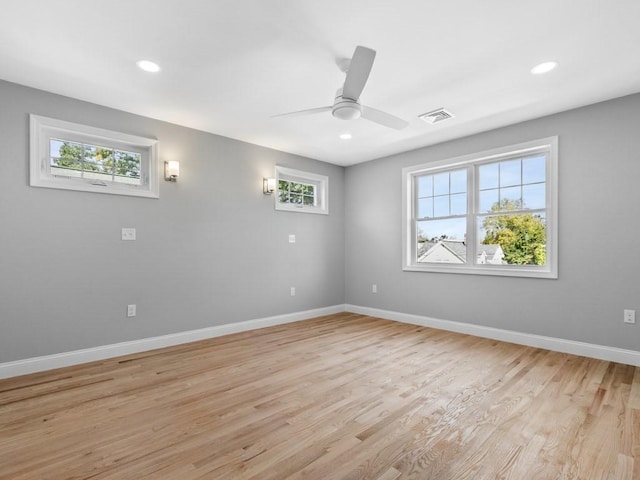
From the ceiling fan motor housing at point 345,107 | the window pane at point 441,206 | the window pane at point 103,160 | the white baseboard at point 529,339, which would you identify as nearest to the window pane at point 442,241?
the window pane at point 441,206

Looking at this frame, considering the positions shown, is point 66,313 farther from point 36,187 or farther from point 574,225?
point 574,225

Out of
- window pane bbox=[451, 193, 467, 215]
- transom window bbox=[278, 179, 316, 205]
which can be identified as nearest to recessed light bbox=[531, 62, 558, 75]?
window pane bbox=[451, 193, 467, 215]

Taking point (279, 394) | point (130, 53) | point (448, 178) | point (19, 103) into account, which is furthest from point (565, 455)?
point (19, 103)

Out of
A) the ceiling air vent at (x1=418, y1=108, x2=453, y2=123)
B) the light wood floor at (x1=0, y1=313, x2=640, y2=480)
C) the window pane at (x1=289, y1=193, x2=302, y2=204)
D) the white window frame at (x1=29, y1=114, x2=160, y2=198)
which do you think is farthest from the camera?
the window pane at (x1=289, y1=193, x2=302, y2=204)

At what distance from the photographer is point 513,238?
161 inches

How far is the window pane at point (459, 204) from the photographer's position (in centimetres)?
453

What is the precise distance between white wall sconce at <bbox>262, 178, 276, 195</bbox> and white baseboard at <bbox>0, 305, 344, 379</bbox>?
1.87m

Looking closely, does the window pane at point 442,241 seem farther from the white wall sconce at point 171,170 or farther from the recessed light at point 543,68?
the white wall sconce at point 171,170

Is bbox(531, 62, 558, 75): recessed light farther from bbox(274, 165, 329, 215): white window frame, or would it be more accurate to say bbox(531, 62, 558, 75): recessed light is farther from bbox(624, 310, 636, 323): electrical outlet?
bbox(274, 165, 329, 215): white window frame

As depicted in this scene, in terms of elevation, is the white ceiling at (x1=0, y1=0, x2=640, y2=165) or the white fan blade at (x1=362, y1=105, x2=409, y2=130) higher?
the white ceiling at (x1=0, y1=0, x2=640, y2=165)

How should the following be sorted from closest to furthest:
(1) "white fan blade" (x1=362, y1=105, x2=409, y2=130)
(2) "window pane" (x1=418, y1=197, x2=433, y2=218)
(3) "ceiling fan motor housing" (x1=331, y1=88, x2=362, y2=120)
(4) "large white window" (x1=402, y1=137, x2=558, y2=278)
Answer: (3) "ceiling fan motor housing" (x1=331, y1=88, x2=362, y2=120) < (1) "white fan blade" (x1=362, y1=105, x2=409, y2=130) < (4) "large white window" (x1=402, y1=137, x2=558, y2=278) < (2) "window pane" (x1=418, y1=197, x2=433, y2=218)

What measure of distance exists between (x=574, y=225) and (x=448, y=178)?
5.54 feet

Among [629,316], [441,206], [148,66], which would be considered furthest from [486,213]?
[148,66]

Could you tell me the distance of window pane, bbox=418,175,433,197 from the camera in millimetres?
4941
